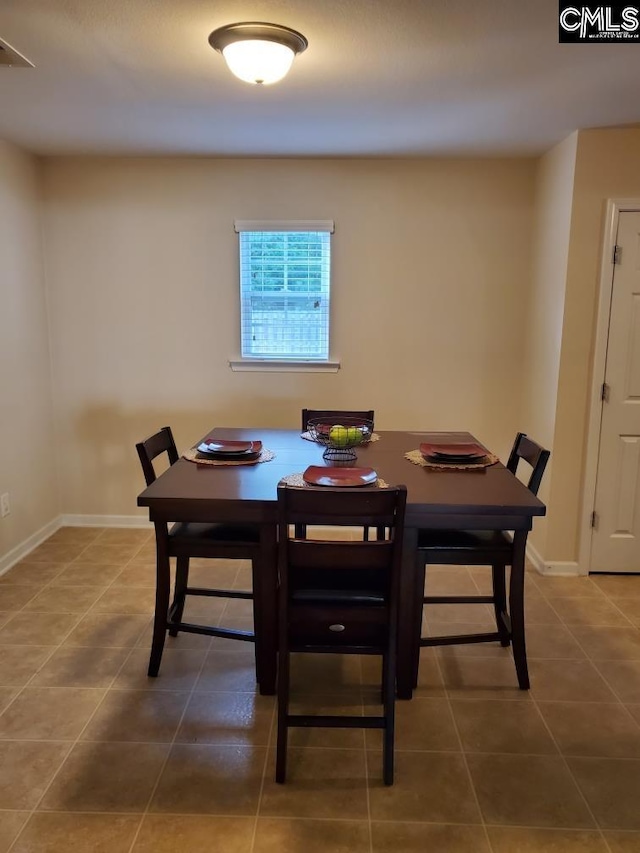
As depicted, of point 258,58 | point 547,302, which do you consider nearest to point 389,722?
point 258,58

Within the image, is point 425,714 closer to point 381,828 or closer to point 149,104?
point 381,828

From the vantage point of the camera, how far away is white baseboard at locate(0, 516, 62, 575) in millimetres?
3318

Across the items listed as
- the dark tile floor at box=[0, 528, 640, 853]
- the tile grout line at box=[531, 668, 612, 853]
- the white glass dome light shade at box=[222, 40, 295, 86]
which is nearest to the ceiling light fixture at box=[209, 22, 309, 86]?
the white glass dome light shade at box=[222, 40, 295, 86]

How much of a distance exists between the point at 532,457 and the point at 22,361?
9.31 feet

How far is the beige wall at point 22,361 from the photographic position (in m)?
3.30

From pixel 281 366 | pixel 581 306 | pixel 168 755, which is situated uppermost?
pixel 581 306

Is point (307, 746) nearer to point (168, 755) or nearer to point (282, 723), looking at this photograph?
point (282, 723)

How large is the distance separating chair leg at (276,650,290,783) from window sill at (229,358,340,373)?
87.6 inches

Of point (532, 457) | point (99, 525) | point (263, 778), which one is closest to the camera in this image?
point (263, 778)

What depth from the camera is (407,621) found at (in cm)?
217

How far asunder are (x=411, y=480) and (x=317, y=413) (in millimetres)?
1038

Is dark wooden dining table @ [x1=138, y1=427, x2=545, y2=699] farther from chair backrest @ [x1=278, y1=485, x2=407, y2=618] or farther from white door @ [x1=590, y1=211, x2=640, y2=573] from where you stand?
white door @ [x1=590, y1=211, x2=640, y2=573]

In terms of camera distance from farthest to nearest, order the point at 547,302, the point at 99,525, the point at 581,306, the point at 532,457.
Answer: the point at 99,525, the point at 547,302, the point at 581,306, the point at 532,457

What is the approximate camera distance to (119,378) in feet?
12.6
